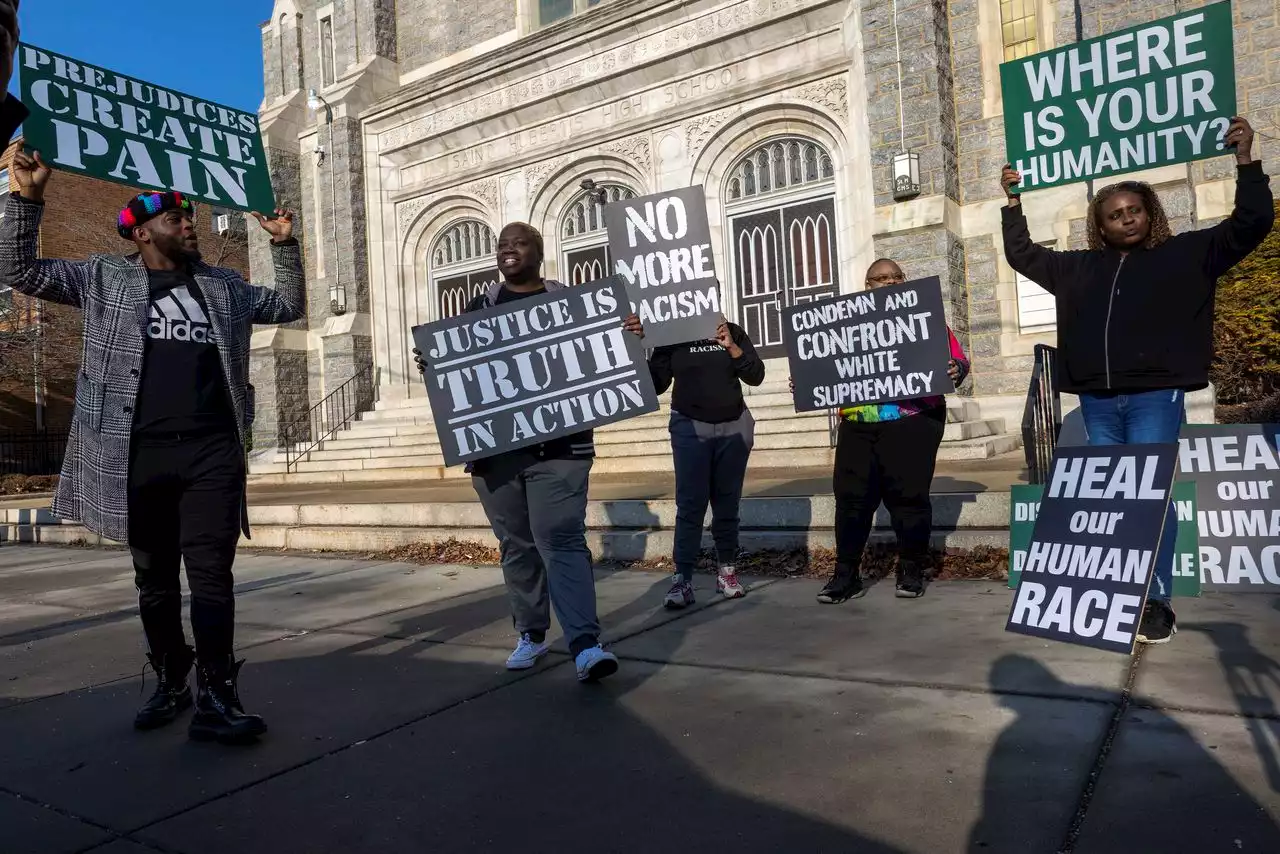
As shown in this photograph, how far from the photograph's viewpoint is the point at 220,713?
3.19 metres

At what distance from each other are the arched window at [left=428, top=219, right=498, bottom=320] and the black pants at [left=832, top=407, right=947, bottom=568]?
13.0 m

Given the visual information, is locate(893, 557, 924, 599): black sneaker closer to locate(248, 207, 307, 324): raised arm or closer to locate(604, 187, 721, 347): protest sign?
locate(604, 187, 721, 347): protest sign

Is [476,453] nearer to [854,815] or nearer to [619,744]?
[619,744]

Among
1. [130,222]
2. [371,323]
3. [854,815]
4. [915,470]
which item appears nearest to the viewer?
[854,815]

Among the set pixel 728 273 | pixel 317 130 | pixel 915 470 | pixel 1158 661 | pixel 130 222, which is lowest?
pixel 1158 661

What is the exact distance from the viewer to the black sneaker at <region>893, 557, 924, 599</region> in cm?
489

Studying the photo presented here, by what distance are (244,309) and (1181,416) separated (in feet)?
13.2

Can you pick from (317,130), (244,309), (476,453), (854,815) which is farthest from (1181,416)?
(317,130)

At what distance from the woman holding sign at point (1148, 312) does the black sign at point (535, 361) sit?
1.97 metres

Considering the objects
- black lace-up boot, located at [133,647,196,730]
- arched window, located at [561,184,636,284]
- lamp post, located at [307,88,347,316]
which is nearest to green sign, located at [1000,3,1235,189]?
black lace-up boot, located at [133,647,196,730]

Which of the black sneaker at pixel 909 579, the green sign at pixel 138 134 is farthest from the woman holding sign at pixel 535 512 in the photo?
the green sign at pixel 138 134

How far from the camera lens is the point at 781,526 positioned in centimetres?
637

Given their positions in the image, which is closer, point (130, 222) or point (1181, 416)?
point (130, 222)

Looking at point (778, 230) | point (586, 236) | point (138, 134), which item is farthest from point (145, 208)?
point (586, 236)
